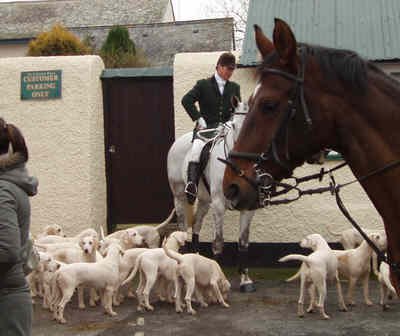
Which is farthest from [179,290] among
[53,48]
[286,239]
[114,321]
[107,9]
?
[107,9]

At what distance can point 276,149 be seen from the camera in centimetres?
274

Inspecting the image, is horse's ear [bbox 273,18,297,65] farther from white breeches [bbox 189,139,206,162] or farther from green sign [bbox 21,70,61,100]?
green sign [bbox 21,70,61,100]

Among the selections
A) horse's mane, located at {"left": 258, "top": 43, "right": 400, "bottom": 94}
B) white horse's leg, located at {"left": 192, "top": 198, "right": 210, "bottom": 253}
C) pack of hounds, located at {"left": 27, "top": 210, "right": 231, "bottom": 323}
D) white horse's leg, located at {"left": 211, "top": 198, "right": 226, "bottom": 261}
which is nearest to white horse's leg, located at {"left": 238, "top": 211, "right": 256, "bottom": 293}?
white horse's leg, located at {"left": 211, "top": 198, "right": 226, "bottom": 261}

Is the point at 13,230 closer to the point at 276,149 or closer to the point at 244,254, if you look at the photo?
the point at 276,149

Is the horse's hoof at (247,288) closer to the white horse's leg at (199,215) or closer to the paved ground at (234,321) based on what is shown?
the paved ground at (234,321)

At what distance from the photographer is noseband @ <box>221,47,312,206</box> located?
2.68m

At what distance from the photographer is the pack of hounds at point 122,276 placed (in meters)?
6.06

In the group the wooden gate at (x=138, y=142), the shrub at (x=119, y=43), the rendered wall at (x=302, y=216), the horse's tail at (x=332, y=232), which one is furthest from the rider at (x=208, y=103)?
the shrub at (x=119, y=43)

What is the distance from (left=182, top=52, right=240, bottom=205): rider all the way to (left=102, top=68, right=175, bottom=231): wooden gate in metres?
1.91

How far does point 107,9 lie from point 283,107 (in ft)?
109

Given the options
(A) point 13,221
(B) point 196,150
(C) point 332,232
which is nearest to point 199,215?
(B) point 196,150

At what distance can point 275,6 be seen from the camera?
965cm

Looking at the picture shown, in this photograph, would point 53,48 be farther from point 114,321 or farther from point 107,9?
point 107,9

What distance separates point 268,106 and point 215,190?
4.39m
